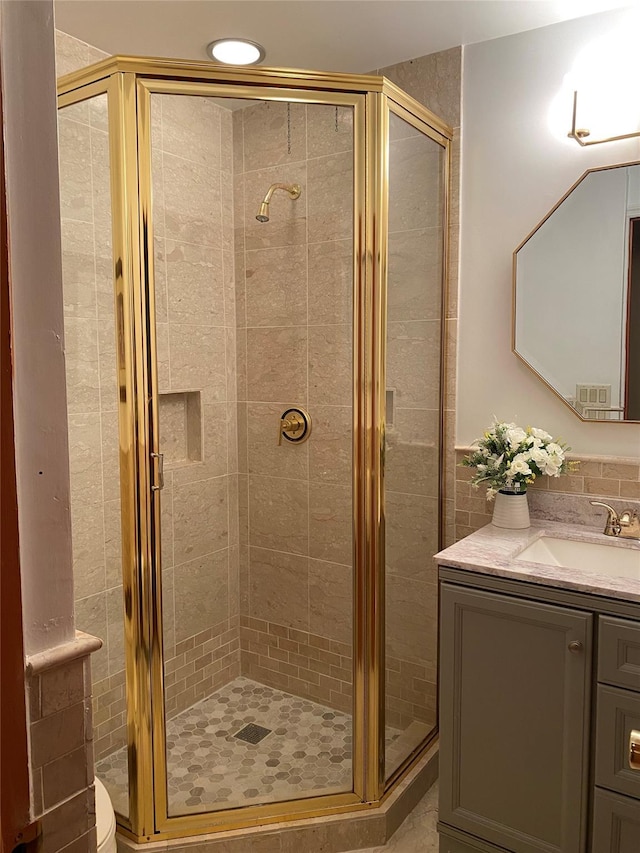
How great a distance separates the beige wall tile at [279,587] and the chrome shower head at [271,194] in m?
1.00

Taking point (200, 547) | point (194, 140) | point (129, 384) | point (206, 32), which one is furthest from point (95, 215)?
point (200, 547)

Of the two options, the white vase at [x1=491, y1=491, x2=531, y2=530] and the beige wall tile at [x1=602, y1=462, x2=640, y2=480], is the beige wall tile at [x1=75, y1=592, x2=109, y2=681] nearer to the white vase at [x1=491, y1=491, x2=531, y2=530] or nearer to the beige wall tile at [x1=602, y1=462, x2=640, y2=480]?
the white vase at [x1=491, y1=491, x2=531, y2=530]

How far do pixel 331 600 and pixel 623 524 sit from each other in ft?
2.95

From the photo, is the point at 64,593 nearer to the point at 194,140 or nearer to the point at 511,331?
the point at 194,140

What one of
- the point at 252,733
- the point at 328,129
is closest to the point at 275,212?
the point at 328,129

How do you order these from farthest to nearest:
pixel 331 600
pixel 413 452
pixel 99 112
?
pixel 413 452, pixel 331 600, pixel 99 112

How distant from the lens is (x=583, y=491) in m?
2.08

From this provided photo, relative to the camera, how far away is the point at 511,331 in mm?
2180

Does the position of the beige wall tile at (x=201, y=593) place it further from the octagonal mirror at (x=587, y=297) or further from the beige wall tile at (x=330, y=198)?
the octagonal mirror at (x=587, y=297)

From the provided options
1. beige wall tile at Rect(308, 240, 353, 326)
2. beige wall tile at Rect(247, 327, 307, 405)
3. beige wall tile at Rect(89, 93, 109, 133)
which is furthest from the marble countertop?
beige wall tile at Rect(89, 93, 109, 133)

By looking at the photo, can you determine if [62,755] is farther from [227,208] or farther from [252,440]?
[227,208]

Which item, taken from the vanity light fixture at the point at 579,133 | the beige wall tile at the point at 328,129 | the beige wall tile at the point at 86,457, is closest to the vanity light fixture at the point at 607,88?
the vanity light fixture at the point at 579,133

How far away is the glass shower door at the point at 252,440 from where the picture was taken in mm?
1858

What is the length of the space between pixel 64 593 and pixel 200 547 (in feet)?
3.85
